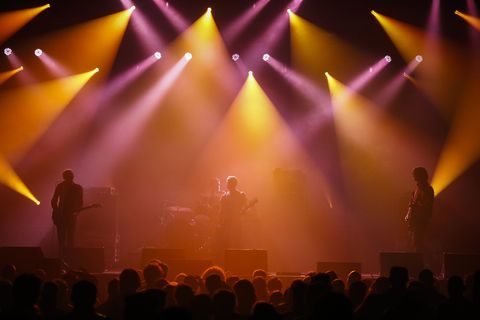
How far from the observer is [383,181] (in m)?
18.4

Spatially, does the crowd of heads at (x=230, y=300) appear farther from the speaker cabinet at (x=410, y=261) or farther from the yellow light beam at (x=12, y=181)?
the yellow light beam at (x=12, y=181)

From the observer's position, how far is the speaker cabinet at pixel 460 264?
36.0ft

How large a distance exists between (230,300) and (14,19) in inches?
537

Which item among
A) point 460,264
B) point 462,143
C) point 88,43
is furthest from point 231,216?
point 462,143

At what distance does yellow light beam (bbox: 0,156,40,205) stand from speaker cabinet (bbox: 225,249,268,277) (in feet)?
28.4

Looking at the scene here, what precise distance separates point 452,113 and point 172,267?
10141 millimetres

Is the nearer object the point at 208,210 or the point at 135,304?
the point at 135,304

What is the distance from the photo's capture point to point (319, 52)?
1816 centimetres

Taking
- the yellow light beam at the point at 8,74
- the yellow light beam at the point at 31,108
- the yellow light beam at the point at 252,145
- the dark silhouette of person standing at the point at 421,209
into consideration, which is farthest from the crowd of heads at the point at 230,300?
the yellow light beam at the point at 252,145

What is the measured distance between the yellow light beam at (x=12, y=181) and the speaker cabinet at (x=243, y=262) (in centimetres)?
865

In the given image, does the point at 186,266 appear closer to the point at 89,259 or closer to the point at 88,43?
the point at 89,259

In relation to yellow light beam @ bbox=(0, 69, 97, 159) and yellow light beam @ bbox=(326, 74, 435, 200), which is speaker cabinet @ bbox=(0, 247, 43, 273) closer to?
yellow light beam @ bbox=(0, 69, 97, 159)

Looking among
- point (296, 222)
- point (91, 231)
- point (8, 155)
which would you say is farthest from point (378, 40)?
point (8, 155)

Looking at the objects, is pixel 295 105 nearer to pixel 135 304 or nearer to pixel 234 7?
pixel 234 7
